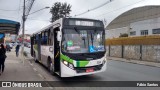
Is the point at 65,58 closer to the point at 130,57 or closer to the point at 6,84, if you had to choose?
the point at 6,84

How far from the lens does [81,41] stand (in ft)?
37.5

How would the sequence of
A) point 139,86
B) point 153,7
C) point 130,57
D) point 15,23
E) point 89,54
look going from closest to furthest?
point 139,86 → point 89,54 → point 15,23 → point 130,57 → point 153,7

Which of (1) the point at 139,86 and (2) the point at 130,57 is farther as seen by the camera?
(2) the point at 130,57

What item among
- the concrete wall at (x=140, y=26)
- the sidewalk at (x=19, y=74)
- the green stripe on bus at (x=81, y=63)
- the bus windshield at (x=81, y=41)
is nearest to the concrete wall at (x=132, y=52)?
the sidewalk at (x=19, y=74)

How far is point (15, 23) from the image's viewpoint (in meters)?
14.0

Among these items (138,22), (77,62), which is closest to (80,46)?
(77,62)

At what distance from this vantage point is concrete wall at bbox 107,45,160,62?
2442 cm

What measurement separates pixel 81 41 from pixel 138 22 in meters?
48.8

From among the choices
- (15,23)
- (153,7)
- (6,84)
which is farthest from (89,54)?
(153,7)

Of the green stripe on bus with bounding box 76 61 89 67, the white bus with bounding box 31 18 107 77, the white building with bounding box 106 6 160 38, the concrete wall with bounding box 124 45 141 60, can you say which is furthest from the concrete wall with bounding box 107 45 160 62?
the white building with bounding box 106 6 160 38

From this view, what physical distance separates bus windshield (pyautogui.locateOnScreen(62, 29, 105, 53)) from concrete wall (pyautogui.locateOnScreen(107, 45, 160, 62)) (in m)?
13.7

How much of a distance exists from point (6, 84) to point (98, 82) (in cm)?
418

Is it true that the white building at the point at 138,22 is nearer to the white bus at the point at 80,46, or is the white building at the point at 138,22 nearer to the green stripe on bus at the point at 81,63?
the white bus at the point at 80,46

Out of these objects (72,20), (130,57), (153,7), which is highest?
(153,7)
